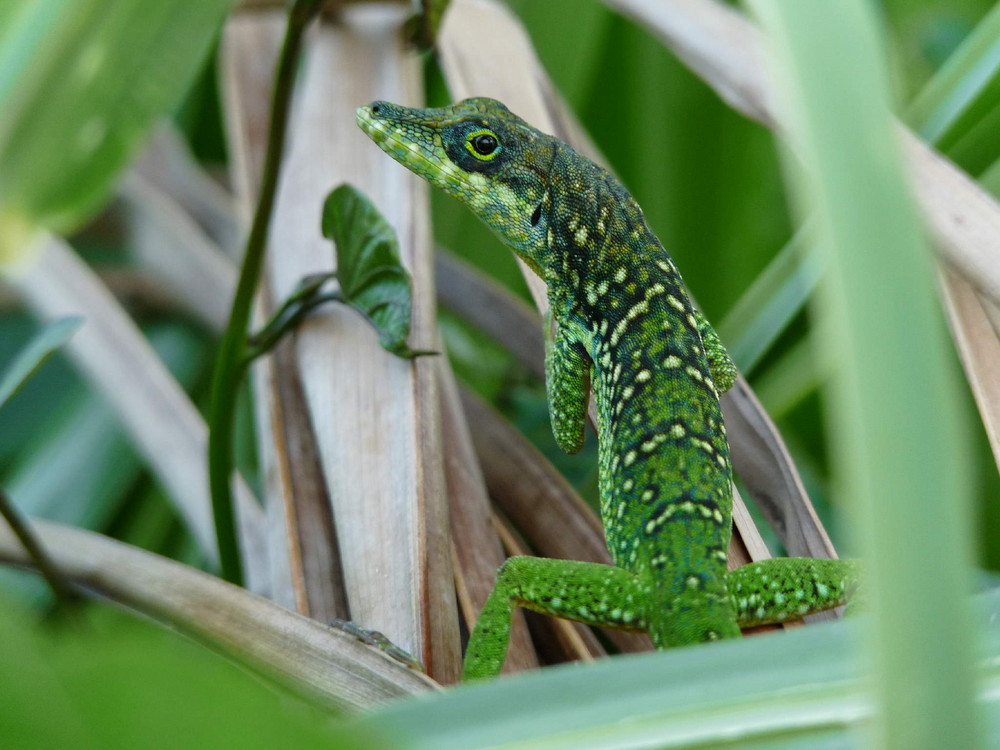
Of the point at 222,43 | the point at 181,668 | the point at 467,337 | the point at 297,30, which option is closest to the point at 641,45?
the point at 467,337

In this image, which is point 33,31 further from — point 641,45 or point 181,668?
point 641,45

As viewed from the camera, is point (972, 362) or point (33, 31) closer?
point (33, 31)

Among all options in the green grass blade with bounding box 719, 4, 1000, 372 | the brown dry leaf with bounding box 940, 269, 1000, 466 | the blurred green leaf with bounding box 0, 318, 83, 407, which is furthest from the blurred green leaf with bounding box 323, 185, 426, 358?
the brown dry leaf with bounding box 940, 269, 1000, 466

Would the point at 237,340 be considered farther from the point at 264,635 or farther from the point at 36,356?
the point at 264,635

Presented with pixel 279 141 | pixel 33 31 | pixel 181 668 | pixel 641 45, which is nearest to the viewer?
pixel 181 668

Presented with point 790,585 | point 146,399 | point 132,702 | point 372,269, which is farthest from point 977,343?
point 146,399

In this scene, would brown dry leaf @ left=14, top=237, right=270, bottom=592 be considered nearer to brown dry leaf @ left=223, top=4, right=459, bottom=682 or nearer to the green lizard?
brown dry leaf @ left=223, top=4, right=459, bottom=682

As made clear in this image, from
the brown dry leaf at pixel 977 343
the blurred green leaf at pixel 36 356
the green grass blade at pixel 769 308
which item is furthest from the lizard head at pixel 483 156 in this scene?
the brown dry leaf at pixel 977 343

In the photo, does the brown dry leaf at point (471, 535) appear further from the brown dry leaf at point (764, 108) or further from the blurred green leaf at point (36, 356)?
the brown dry leaf at point (764, 108)
